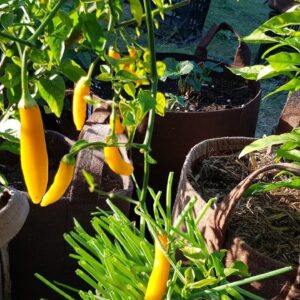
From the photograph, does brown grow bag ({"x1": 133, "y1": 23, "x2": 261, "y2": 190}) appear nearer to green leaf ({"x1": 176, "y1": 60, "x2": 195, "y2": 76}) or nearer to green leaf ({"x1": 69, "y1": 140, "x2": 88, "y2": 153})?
green leaf ({"x1": 176, "y1": 60, "x2": 195, "y2": 76})

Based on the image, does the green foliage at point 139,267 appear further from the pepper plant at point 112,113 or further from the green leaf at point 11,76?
the green leaf at point 11,76

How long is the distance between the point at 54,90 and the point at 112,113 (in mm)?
111

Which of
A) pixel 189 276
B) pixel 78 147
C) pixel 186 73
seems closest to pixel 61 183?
pixel 78 147

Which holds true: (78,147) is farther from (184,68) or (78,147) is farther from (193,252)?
(184,68)

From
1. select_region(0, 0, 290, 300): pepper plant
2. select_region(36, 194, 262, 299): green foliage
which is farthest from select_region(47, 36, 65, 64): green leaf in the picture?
select_region(36, 194, 262, 299): green foliage

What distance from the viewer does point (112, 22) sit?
70 cm

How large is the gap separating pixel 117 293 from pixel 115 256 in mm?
55

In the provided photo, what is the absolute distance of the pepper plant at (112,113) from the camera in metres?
0.61

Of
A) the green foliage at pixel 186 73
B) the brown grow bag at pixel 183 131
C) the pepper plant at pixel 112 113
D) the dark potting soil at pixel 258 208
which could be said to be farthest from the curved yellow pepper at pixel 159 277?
the green foliage at pixel 186 73

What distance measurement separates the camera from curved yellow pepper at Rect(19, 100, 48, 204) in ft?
1.83

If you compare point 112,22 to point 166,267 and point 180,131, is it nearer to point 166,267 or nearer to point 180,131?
point 166,267

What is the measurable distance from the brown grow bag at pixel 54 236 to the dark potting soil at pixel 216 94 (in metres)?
0.48

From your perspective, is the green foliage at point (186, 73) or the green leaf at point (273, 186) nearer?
the green leaf at point (273, 186)

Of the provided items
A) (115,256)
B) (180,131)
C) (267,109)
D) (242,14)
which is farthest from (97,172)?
(242,14)
